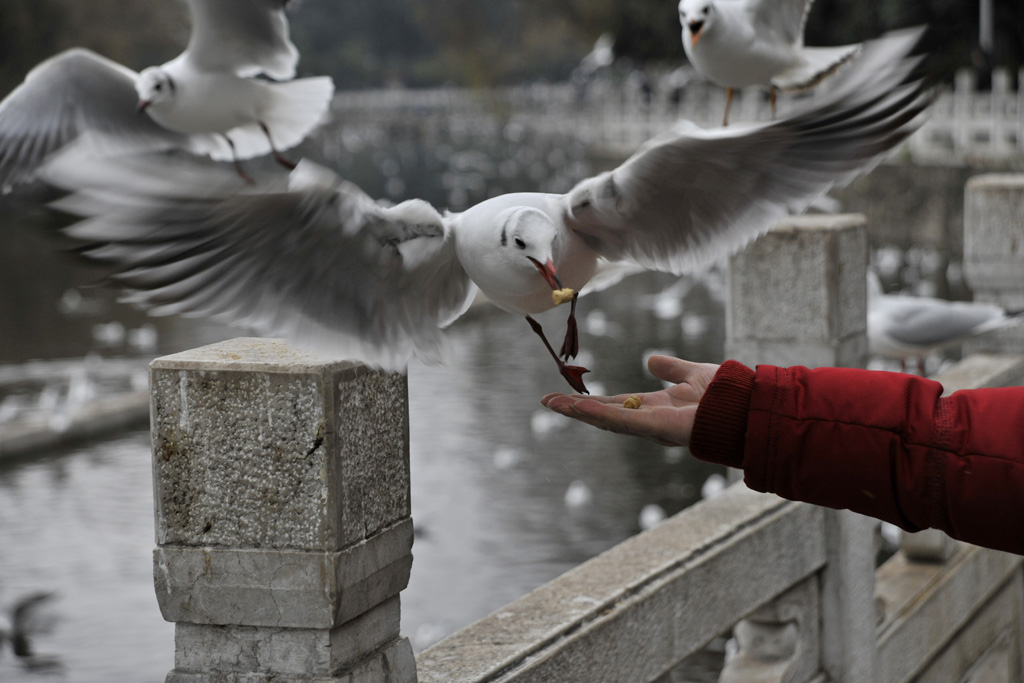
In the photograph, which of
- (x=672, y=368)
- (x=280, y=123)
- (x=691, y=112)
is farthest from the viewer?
(x=691, y=112)

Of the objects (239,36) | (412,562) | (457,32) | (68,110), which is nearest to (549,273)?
(412,562)

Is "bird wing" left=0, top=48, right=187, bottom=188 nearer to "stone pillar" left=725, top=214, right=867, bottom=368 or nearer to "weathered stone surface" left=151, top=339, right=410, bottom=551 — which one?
"weathered stone surface" left=151, top=339, right=410, bottom=551

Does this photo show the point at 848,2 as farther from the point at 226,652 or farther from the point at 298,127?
the point at 226,652

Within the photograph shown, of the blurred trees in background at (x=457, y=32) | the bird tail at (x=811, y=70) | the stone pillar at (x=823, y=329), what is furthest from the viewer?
the blurred trees in background at (x=457, y=32)

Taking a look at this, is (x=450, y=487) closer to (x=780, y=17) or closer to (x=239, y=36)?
(x=239, y=36)

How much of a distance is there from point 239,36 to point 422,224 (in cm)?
146

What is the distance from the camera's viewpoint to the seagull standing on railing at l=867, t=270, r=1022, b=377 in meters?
4.69

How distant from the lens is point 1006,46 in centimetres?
1478

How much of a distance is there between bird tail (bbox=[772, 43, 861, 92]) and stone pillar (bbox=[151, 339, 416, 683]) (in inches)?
59.9

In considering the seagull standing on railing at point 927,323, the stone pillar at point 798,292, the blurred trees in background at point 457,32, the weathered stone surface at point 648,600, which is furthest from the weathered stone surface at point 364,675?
the seagull standing on railing at point 927,323

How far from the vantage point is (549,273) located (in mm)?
1659

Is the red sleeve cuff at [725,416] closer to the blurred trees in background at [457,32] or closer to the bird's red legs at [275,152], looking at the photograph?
the blurred trees in background at [457,32]

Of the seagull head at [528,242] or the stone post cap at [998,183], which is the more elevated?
the stone post cap at [998,183]

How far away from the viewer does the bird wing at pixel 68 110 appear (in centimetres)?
295
